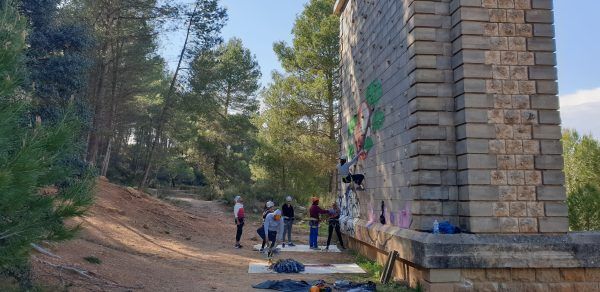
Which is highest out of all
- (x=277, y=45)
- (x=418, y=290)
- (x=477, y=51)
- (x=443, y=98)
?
(x=277, y=45)

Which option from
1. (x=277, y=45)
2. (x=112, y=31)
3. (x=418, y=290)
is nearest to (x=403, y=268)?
(x=418, y=290)

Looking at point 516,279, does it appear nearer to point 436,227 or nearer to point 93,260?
point 436,227

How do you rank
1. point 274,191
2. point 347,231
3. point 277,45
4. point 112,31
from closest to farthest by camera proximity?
point 347,231, point 112,31, point 277,45, point 274,191

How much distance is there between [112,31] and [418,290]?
60.1ft

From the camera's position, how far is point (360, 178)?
12.6 meters

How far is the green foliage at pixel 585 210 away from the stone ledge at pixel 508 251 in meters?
→ 7.28

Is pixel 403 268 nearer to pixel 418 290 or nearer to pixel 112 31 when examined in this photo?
pixel 418 290

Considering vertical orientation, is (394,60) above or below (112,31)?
below

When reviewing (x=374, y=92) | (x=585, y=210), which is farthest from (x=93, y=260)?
(x=585, y=210)

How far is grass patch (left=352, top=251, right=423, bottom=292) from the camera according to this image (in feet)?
27.5

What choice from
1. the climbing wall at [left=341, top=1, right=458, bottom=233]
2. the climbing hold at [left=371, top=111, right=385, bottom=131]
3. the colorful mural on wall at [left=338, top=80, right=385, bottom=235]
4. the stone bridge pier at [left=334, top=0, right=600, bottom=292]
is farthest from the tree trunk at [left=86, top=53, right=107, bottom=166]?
the stone bridge pier at [left=334, top=0, right=600, bottom=292]

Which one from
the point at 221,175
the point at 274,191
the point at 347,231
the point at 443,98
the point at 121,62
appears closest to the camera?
the point at 443,98

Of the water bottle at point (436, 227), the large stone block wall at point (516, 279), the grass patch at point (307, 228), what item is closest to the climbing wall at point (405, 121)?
the water bottle at point (436, 227)

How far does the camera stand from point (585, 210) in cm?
1393
